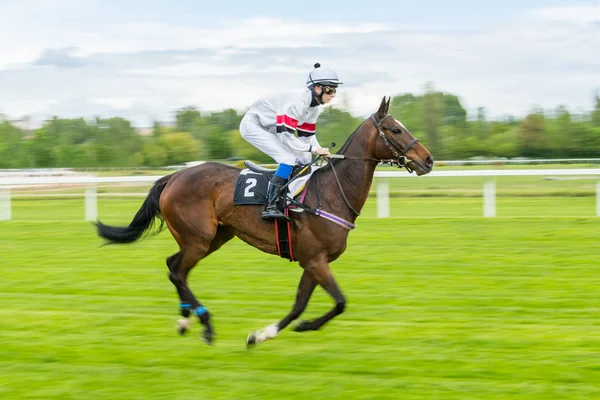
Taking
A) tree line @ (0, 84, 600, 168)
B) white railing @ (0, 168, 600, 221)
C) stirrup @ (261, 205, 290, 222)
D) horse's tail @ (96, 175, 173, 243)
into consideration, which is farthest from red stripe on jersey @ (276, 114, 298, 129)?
tree line @ (0, 84, 600, 168)

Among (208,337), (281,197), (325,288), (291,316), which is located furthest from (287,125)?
(208,337)

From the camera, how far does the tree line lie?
1335 inches

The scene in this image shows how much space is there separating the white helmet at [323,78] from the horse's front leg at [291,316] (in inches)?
53.3

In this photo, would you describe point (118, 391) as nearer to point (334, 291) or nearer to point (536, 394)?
point (334, 291)

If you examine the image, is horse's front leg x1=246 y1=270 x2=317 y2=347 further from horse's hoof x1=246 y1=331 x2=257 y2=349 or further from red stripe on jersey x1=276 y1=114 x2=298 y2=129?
red stripe on jersey x1=276 y1=114 x2=298 y2=129

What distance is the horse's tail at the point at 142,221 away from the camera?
21.6 feet

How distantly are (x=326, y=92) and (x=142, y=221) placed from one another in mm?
1941

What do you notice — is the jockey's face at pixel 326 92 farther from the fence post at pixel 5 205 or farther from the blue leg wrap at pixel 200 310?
the fence post at pixel 5 205

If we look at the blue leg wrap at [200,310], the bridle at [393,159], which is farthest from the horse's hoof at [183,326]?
the bridle at [393,159]

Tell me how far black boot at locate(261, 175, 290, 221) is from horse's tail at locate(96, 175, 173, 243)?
109 centimetres

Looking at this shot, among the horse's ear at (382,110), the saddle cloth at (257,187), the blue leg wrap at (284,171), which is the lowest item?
the saddle cloth at (257,187)

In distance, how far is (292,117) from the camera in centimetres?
573

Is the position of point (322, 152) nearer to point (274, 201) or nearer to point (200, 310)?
point (274, 201)

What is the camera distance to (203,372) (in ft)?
16.3
